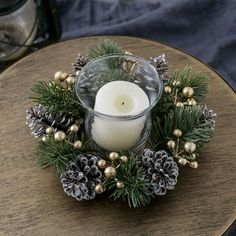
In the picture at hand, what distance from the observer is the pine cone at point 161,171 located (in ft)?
1.93

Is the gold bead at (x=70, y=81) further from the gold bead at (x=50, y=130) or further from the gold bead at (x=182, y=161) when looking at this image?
the gold bead at (x=182, y=161)

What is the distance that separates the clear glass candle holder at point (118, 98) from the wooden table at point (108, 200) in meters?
0.08

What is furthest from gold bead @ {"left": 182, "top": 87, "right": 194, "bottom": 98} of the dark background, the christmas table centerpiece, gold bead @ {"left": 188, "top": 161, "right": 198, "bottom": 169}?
the dark background

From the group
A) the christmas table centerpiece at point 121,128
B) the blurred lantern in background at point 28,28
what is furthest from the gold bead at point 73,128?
the blurred lantern in background at point 28,28

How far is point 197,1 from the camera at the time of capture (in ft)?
3.70

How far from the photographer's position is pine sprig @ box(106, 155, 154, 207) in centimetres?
58

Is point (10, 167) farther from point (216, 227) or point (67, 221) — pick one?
point (216, 227)

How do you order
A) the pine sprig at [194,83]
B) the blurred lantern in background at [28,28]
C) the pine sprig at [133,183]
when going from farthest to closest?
the blurred lantern in background at [28,28] < the pine sprig at [194,83] < the pine sprig at [133,183]

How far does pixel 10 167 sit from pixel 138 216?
18cm

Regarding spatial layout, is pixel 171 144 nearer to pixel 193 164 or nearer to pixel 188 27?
pixel 193 164

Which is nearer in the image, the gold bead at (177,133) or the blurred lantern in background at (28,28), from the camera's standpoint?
the gold bead at (177,133)

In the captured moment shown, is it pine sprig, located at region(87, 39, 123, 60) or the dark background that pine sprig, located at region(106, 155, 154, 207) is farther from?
the dark background

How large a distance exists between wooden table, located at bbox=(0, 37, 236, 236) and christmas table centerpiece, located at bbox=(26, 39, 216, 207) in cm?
2

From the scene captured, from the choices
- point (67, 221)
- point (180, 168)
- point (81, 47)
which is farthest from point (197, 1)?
point (67, 221)
